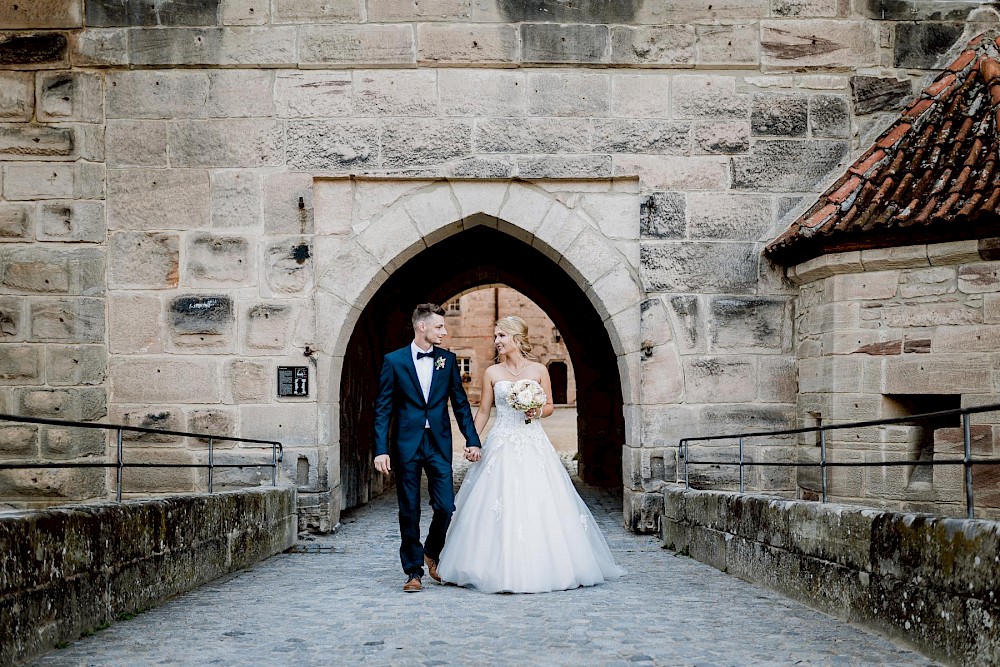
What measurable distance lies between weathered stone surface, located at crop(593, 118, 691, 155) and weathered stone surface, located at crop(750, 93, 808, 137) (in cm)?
58

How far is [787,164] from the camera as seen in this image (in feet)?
28.5

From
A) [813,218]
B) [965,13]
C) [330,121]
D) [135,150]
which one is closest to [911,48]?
[965,13]

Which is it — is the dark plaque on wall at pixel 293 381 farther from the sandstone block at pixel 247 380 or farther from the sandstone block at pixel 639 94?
the sandstone block at pixel 639 94

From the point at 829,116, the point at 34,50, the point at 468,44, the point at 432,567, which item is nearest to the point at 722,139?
the point at 829,116

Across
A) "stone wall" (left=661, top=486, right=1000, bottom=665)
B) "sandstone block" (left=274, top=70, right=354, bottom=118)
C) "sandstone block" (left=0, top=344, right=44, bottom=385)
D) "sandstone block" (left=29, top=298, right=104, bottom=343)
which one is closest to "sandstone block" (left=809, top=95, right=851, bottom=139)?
"stone wall" (left=661, top=486, right=1000, bottom=665)

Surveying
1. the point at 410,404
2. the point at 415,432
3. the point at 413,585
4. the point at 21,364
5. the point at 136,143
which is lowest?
the point at 413,585

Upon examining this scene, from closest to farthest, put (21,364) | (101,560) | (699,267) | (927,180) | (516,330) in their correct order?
(101,560) → (516,330) → (927,180) → (21,364) → (699,267)

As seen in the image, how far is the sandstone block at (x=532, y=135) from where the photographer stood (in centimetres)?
861

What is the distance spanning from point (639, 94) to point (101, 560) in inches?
229

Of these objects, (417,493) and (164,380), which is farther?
(164,380)

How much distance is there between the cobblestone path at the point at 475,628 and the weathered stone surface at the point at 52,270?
3302 mm

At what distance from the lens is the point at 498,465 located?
614cm

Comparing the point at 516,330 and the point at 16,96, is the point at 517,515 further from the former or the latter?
the point at 16,96

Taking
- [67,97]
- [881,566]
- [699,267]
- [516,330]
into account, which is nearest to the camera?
[881,566]
